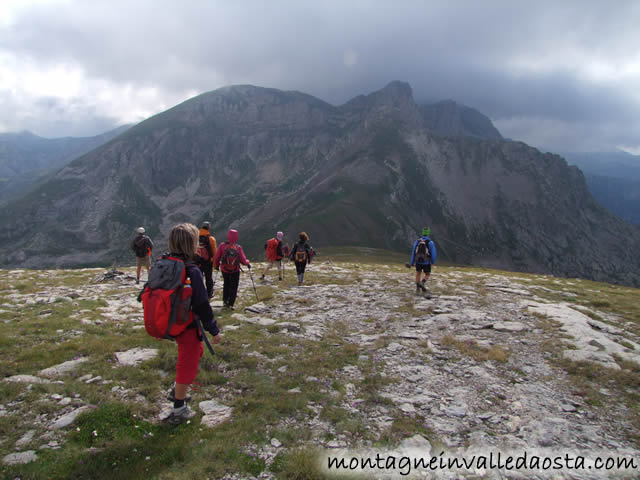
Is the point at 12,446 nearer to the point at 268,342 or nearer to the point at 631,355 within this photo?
the point at 268,342

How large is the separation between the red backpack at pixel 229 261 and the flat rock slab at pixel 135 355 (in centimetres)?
509

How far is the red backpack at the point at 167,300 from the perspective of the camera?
18.2 feet

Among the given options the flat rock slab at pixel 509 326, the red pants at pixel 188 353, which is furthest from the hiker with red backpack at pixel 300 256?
the red pants at pixel 188 353

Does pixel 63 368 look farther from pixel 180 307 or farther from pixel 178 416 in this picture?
pixel 180 307

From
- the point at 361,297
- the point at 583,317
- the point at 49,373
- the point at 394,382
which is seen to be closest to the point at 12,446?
the point at 49,373

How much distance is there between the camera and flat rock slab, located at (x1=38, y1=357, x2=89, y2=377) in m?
7.46

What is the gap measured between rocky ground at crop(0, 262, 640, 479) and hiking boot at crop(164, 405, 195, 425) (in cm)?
34

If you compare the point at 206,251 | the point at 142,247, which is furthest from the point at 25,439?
the point at 142,247

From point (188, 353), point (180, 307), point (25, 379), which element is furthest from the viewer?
point (25, 379)

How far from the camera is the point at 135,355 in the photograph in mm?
8727

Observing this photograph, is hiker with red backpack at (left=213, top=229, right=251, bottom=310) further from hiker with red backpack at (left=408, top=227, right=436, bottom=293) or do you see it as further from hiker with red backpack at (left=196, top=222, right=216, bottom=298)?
hiker with red backpack at (left=408, top=227, right=436, bottom=293)

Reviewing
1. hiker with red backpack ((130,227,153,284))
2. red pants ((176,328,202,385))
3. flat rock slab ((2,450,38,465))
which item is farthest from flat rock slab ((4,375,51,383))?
hiker with red backpack ((130,227,153,284))

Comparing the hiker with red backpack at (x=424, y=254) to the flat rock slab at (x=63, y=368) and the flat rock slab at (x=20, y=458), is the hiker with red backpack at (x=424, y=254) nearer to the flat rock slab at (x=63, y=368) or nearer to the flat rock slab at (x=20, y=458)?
the flat rock slab at (x=63, y=368)

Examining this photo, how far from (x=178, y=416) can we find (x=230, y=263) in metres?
8.18
